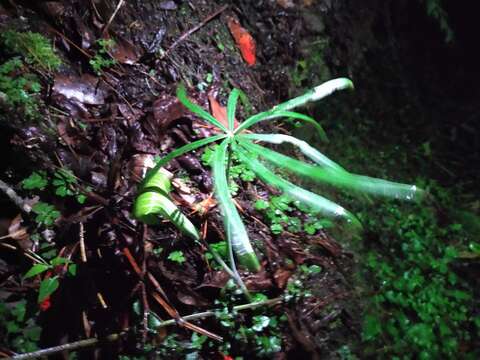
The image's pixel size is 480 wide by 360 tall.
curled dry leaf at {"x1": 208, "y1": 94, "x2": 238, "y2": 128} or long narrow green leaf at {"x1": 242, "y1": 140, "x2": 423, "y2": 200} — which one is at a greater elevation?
curled dry leaf at {"x1": 208, "y1": 94, "x2": 238, "y2": 128}

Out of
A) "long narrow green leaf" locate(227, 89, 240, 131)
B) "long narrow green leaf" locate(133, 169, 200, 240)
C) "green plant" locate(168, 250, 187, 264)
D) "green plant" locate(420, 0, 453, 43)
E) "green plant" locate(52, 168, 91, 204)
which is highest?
"green plant" locate(420, 0, 453, 43)

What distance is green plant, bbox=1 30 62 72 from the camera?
1.69 meters

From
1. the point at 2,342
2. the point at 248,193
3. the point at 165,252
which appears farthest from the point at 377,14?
the point at 2,342

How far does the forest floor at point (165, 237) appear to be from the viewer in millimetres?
1503

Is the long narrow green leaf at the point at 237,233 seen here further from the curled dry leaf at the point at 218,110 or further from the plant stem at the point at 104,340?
the curled dry leaf at the point at 218,110

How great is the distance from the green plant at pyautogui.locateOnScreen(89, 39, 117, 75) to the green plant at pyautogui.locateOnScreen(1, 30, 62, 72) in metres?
0.19

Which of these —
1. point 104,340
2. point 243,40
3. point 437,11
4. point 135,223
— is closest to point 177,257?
point 135,223

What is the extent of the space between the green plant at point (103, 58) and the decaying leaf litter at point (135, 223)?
2 cm

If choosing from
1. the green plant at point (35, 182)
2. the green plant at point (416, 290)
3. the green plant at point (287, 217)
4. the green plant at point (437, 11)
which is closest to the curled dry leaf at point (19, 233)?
the green plant at point (35, 182)

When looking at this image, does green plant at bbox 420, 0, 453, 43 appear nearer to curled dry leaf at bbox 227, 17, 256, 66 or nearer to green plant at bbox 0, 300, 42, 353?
curled dry leaf at bbox 227, 17, 256, 66

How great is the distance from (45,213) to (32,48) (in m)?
0.81

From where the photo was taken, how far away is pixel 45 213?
153 centimetres

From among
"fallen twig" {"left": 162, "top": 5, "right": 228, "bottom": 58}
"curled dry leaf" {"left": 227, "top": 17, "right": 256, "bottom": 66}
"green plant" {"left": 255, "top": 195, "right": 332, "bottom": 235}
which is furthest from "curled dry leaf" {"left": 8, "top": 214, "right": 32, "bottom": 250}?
"curled dry leaf" {"left": 227, "top": 17, "right": 256, "bottom": 66}

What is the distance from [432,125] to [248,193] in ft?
8.44
